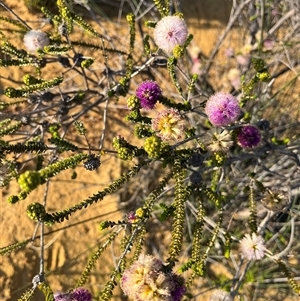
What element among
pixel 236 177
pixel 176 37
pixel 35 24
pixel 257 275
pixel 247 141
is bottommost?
pixel 257 275

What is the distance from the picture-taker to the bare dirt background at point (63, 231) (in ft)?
10.8

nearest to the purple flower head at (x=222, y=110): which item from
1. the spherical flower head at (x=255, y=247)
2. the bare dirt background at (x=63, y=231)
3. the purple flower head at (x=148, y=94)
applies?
the purple flower head at (x=148, y=94)

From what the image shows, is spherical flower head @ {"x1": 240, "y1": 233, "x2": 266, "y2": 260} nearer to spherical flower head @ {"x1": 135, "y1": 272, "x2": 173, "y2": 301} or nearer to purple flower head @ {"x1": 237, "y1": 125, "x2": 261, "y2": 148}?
purple flower head @ {"x1": 237, "y1": 125, "x2": 261, "y2": 148}

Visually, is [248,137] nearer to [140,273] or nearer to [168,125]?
[168,125]

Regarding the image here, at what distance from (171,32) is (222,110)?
20.1 inches

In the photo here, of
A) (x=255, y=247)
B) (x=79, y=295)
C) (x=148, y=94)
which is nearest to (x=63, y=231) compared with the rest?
(x=79, y=295)

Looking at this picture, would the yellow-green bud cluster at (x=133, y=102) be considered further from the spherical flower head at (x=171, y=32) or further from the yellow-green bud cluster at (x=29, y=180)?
the yellow-green bud cluster at (x=29, y=180)

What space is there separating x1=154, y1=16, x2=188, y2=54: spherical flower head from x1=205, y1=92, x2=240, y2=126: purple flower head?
0.40 m

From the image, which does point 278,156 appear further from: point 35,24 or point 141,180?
point 35,24

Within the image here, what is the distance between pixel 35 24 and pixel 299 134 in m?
2.92

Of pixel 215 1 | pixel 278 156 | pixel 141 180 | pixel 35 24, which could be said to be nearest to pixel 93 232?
pixel 141 180

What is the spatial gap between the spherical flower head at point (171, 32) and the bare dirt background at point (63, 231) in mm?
1790

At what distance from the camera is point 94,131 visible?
150 inches

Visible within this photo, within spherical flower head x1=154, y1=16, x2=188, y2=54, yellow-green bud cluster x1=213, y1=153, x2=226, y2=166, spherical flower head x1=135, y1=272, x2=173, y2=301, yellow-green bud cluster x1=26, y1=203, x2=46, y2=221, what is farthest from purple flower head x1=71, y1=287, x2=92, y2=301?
spherical flower head x1=154, y1=16, x2=188, y2=54
